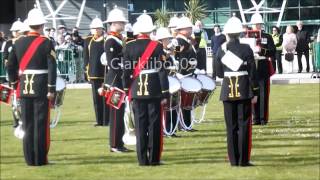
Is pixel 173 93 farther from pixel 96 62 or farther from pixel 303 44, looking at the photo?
pixel 303 44

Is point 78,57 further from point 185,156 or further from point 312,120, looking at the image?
point 185,156

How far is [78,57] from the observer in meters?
27.5

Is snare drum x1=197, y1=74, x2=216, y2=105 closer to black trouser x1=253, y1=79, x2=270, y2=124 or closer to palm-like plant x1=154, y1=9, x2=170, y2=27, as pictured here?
black trouser x1=253, y1=79, x2=270, y2=124

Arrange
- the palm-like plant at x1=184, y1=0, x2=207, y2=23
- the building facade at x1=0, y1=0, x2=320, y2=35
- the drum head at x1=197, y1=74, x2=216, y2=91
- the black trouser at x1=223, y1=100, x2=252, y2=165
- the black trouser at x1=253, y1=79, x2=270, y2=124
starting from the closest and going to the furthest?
1. the black trouser at x1=223, y1=100, x2=252, y2=165
2. the drum head at x1=197, y1=74, x2=216, y2=91
3. the black trouser at x1=253, y1=79, x2=270, y2=124
4. the palm-like plant at x1=184, y1=0, x2=207, y2=23
5. the building facade at x1=0, y1=0, x2=320, y2=35

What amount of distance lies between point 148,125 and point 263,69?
4970mm

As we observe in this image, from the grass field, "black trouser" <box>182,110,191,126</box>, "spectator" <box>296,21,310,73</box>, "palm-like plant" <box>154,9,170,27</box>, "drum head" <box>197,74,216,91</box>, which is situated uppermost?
"palm-like plant" <box>154,9,170,27</box>

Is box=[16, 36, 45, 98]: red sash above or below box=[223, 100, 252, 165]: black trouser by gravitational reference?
above

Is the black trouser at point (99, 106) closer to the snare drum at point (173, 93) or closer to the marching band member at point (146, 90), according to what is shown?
the snare drum at point (173, 93)

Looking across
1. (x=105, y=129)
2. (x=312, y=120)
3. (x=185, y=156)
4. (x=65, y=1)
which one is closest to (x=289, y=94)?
(x=312, y=120)

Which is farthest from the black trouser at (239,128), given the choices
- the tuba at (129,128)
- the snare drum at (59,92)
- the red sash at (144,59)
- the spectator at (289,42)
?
the spectator at (289,42)

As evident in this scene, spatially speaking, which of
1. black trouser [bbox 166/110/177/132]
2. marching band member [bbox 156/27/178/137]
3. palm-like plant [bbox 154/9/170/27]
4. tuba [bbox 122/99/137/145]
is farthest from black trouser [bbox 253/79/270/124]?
palm-like plant [bbox 154/9/170/27]

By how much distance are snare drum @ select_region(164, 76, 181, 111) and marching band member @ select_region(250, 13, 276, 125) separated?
251 centimetres

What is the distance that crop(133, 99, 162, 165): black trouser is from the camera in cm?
1101

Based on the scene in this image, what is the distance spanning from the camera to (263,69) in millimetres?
15453
